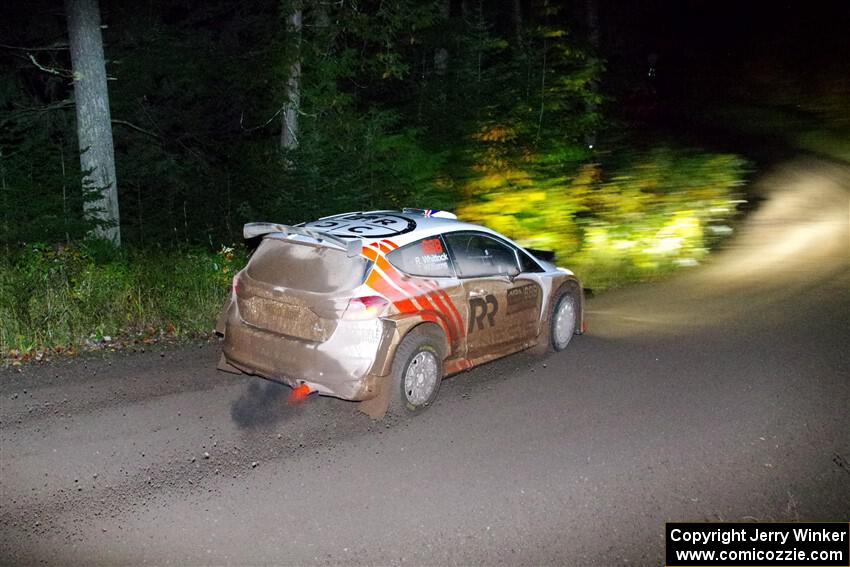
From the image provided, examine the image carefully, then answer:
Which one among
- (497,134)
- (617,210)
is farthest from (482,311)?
(497,134)

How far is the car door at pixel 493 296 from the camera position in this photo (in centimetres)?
773

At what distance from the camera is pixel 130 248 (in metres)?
12.6

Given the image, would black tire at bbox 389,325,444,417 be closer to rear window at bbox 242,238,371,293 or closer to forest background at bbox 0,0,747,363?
rear window at bbox 242,238,371,293

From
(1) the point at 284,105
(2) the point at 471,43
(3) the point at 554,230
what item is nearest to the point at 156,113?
(1) the point at 284,105

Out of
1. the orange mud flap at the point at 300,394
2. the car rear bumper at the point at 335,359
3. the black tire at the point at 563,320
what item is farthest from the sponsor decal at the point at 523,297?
the orange mud flap at the point at 300,394

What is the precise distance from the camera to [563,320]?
9203mm

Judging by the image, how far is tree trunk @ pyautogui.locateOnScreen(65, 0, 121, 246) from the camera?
13.6 meters

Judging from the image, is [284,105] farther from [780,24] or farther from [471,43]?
[780,24]

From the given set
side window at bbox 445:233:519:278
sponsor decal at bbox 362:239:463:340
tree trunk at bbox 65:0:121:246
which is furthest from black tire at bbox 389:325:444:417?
tree trunk at bbox 65:0:121:246

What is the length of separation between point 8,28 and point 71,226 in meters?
7.93

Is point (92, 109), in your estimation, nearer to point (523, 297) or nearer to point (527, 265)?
point (527, 265)

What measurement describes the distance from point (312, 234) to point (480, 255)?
1945 mm

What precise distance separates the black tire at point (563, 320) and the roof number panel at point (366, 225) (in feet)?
7.34

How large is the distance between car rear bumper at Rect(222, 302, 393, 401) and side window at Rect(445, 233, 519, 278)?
143 cm
